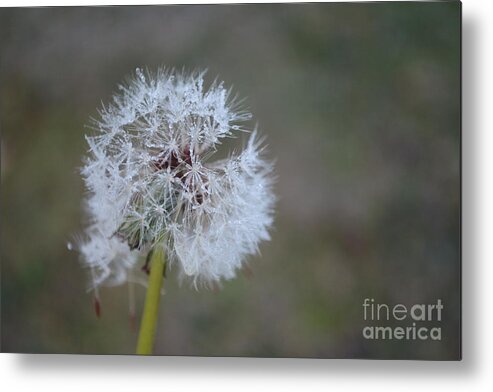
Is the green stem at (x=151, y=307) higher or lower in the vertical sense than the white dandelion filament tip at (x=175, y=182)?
lower

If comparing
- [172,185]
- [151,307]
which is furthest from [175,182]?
[151,307]

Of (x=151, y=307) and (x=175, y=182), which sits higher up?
(x=175, y=182)

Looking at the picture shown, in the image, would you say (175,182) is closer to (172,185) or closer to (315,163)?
(172,185)

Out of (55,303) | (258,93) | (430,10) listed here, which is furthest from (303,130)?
(55,303)

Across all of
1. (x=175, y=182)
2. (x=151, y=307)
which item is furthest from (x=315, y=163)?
(x=151, y=307)

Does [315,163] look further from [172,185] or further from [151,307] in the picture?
[151,307]

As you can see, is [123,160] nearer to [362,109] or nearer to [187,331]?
[187,331]
